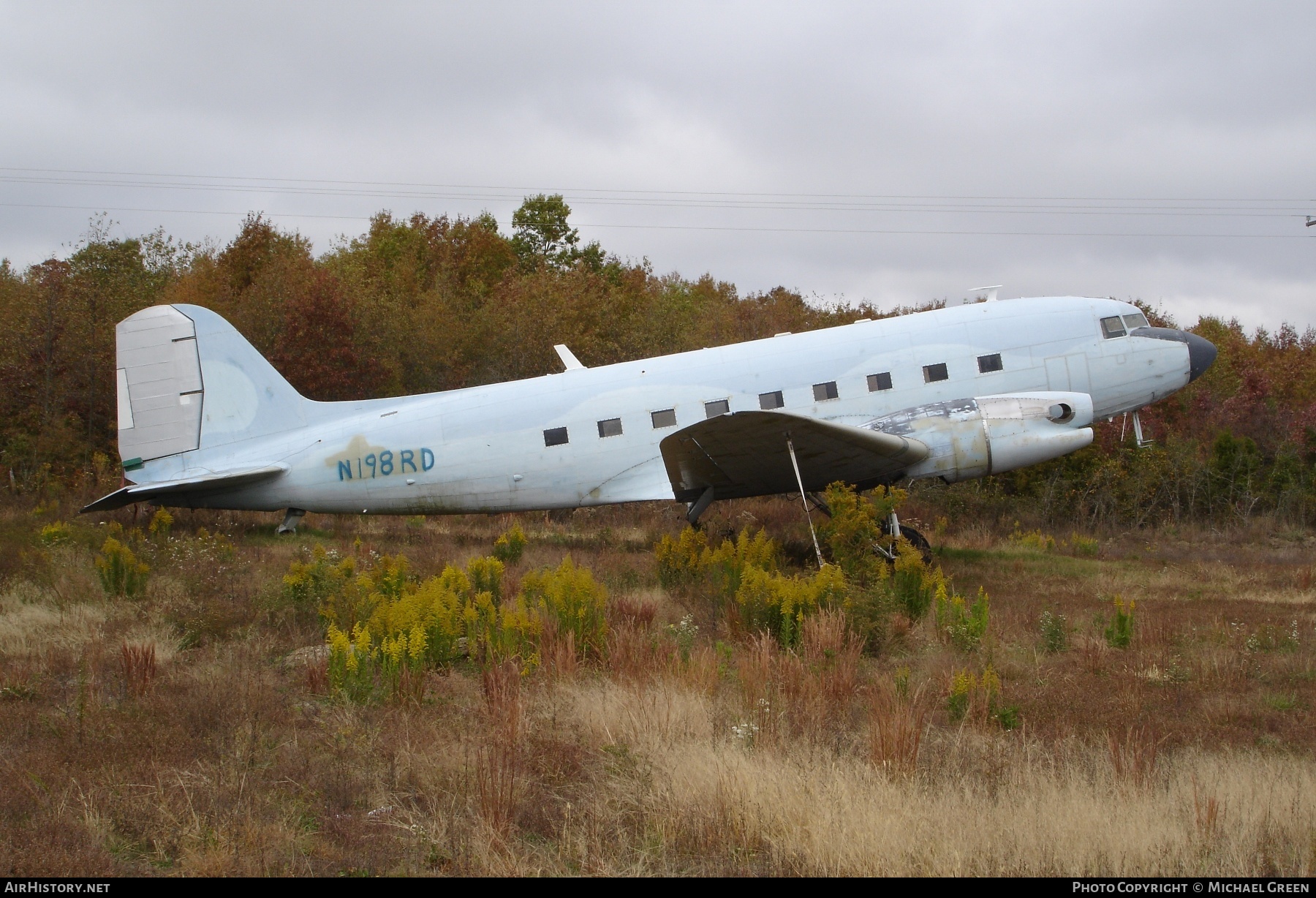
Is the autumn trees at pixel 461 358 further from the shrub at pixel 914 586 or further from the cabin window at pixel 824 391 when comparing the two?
the shrub at pixel 914 586

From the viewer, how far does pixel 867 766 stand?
5281 mm

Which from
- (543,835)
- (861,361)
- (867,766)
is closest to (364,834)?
(543,835)

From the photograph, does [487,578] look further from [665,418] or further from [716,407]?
[716,407]

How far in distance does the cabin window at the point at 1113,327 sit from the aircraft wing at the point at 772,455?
3333mm

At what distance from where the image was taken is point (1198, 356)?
1387cm

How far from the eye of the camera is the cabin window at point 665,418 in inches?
520

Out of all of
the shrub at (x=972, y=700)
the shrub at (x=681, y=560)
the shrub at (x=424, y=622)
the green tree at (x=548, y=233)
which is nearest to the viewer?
the shrub at (x=972, y=700)

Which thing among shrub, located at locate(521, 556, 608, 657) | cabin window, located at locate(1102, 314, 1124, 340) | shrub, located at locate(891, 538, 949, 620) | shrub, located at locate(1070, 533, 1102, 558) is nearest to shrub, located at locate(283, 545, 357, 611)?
shrub, located at locate(521, 556, 608, 657)

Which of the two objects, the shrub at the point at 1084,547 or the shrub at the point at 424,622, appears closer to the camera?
the shrub at the point at 424,622

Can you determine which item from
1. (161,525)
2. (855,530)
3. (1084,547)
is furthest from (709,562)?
(1084,547)

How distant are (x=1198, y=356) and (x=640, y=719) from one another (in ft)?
37.2

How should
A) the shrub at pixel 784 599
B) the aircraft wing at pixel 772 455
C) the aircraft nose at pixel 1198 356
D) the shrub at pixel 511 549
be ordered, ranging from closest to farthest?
the shrub at pixel 784 599
the aircraft wing at pixel 772 455
the shrub at pixel 511 549
the aircraft nose at pixel 1198 356

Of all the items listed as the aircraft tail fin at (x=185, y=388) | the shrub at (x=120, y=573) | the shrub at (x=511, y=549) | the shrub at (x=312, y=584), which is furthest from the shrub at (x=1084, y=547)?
the shrub at (x=120, y=573)

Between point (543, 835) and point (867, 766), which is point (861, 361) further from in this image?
point (543, 835)
